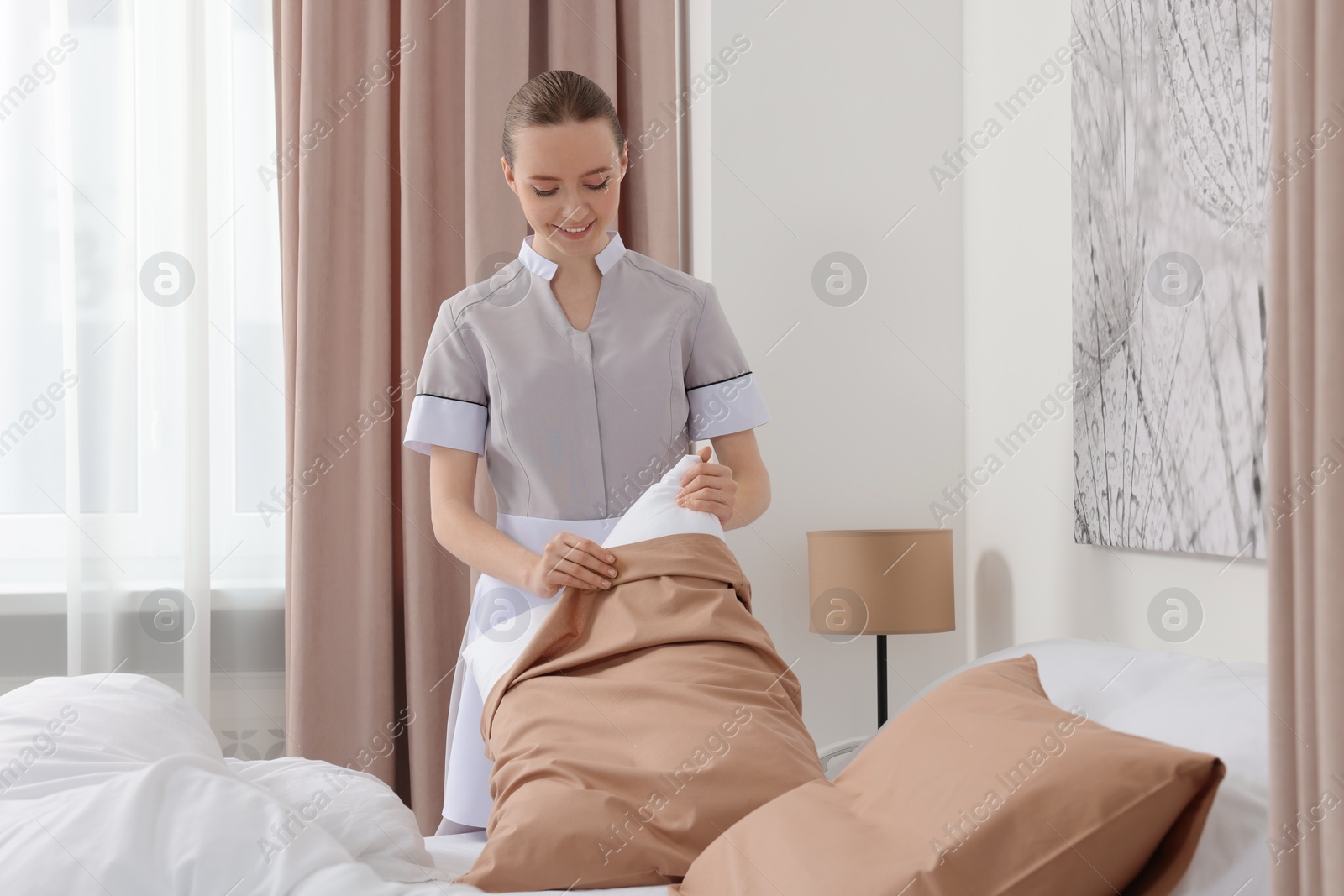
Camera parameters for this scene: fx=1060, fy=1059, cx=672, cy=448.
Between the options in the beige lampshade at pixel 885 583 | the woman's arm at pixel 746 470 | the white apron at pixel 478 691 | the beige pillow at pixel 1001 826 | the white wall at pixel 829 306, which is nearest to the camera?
the beige pillow at pixel 1001 826

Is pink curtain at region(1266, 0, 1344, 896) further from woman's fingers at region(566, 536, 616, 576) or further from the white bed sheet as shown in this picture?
woman's fingers at region(566, 536, 616, 576)

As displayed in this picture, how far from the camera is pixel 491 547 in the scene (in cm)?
144

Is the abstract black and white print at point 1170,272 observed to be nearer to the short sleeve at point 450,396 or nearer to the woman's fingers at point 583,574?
the woman's fingers at point 583,574

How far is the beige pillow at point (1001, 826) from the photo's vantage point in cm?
76

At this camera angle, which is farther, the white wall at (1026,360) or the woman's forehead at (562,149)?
the white wall at (1026,360)

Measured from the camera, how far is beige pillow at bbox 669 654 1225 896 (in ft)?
2.49

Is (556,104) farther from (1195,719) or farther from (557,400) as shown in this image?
(1195,719)

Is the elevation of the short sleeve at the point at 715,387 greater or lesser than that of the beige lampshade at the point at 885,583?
greater

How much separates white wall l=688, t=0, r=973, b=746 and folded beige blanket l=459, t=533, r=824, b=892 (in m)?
1.09

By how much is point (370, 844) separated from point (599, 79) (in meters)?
2.07

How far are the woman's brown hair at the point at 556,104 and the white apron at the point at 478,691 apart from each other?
529 mm

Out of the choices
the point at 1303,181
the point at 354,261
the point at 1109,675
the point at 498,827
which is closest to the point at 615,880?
the point at 498,827

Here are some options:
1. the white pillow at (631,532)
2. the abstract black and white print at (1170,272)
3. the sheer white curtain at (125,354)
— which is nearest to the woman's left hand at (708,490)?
the white pillow at (631,532)

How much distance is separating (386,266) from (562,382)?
1.21 metres
